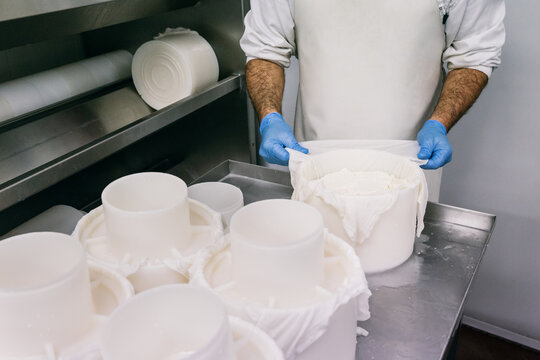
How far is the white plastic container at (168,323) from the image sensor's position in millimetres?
599

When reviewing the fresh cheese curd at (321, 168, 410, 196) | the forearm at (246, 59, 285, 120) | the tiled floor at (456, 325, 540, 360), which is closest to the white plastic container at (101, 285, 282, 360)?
the fresh cheese curd at (321, 168, 410, 196)

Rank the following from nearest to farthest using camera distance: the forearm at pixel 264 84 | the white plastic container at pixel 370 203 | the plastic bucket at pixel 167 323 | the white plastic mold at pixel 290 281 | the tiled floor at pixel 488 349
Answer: the plastic bucket at pixel 167 323 → the white plastic mold at pixel 290 281 → the white plastic container at pixel 370 203 → the forearm at pixel 264 84 → the tiled floor at pixel 488 349

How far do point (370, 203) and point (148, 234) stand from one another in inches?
18.3

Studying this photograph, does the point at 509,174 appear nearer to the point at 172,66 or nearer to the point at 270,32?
the point at 270,32

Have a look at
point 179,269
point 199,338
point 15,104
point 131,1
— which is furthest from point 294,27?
point 199,338

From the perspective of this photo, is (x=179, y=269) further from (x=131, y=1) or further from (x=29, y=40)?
(x=131, y=1)

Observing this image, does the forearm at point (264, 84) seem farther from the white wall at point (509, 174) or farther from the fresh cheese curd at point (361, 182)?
the white wall at point (509, 174)

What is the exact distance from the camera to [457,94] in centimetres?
151

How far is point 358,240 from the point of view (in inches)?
42.8

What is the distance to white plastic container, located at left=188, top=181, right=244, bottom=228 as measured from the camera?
1.32m

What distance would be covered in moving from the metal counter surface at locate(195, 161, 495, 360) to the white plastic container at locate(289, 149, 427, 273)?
6cm

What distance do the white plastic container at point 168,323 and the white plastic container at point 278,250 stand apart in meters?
0.16

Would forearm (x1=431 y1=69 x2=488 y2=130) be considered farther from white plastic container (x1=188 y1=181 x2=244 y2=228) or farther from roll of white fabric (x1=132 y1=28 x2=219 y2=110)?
roll of white fabric (x1=132 y1=28 x2=219 y2=110)

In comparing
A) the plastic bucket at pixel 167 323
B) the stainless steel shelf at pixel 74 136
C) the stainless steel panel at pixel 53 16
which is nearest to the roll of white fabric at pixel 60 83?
the stainless steel shelf at pixel 74 136
